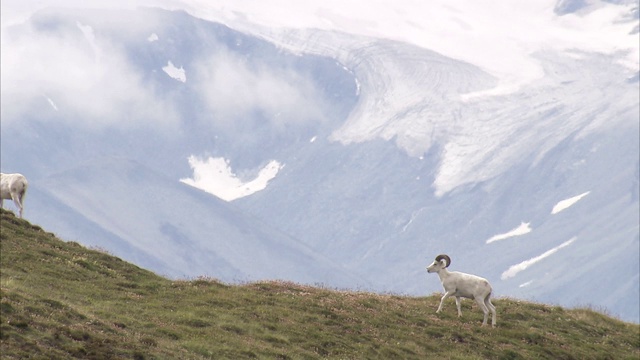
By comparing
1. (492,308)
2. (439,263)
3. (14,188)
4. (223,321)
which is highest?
(439,263)

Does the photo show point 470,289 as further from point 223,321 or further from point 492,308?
point 223,321

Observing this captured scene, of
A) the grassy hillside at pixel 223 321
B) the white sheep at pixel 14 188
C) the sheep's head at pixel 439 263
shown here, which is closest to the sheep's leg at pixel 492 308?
the grassy hillside at pixel 223 321

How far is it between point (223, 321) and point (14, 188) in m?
14.8

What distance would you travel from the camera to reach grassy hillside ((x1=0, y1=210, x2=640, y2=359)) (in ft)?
137

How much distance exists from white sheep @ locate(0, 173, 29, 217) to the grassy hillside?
2.99m

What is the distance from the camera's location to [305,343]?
4816 centimetres

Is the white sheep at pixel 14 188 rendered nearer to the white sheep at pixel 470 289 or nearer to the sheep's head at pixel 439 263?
the sheep's head at pixel 439 263

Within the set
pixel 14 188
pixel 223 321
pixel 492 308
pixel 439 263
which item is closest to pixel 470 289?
pixel 492 308

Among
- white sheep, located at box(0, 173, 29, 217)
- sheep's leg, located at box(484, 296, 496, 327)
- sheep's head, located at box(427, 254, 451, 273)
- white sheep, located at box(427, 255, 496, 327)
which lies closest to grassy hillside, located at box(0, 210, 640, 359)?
sheep's leg, located at box(484, 296, 496, 327)

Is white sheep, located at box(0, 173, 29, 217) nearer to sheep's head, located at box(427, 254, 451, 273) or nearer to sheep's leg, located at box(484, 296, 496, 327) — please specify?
sheep's head, located at box(427, 254, 451, 273)

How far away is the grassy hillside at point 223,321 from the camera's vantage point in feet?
137

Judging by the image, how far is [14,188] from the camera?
5869cm

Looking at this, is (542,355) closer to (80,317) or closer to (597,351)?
(597,351)

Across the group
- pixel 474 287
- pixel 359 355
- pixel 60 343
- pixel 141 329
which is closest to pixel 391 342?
pixel 359 355
